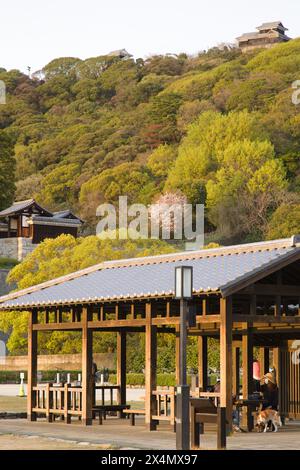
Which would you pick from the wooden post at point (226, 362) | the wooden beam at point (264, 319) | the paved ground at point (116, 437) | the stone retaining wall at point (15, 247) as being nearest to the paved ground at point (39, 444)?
the paved ground at point (116, 437)

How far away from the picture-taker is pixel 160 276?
23.2 meters

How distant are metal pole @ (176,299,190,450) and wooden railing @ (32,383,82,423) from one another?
7589 mm

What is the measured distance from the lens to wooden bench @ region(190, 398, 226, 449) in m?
17.1

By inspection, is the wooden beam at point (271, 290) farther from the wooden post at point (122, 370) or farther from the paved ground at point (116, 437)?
the wooden post at point (122, 370)

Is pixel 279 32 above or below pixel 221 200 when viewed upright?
above

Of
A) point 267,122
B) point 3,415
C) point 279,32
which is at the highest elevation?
point 279,32

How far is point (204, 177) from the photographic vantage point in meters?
104

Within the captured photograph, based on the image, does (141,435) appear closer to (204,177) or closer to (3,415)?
(3,415)

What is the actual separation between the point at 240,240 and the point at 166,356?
133ft

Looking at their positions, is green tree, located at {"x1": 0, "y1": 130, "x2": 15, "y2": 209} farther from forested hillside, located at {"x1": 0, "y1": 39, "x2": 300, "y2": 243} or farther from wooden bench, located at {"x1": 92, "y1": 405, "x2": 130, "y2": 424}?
wooden bench, located at {"x1": 92, "y1": 405, "x2": 130, "y2": 424}

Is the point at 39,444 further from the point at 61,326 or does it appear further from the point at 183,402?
the point at 61,326

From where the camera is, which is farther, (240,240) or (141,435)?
(240,240)

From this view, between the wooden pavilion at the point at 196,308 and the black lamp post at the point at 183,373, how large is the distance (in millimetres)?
2932
